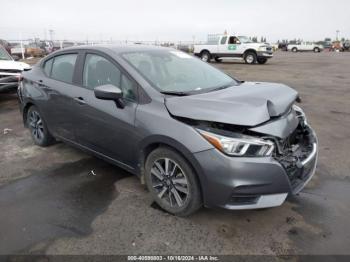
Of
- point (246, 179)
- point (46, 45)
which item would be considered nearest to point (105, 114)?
point (246, 179)

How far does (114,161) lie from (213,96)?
56.5 inches

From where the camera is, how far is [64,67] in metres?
4.70

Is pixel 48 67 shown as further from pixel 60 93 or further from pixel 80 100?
pixel 80 100

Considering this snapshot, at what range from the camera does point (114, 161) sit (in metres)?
3.95

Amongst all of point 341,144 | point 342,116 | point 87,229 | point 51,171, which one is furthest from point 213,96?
point 342,116

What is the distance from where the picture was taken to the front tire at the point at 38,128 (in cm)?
522

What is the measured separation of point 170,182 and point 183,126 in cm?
64

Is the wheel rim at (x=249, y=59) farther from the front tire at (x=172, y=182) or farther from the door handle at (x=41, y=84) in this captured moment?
the front tire at (x=172, y=182)

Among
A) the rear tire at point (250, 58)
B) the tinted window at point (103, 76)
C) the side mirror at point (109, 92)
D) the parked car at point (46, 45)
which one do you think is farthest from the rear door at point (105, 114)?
the parked car at point (46, 45)

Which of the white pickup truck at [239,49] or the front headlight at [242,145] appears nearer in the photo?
the front headlight at [242,145]

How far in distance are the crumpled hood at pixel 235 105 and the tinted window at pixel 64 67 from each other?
1.85 metres

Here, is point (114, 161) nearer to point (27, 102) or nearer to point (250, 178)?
point (250, 178)

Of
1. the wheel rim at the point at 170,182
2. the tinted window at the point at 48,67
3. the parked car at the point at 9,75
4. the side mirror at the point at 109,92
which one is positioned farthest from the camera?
the parked car at the point at 9,75

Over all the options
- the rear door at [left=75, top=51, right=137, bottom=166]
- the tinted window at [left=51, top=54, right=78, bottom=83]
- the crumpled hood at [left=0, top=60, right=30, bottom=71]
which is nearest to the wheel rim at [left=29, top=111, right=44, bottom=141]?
the tinted window at [left=51, top=54, right=78, bottom=83]
